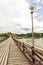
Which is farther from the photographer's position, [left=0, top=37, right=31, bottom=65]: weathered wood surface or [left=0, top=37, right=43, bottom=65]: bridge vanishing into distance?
[left=0, top=37, right=31, bottom=65]: weathered wood surface

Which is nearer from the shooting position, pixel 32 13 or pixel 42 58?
pixel 42 58

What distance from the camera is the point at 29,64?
9.26m

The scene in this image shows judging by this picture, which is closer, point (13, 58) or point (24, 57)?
point (13, 58)

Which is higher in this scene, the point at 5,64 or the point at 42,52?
the point at 42,52

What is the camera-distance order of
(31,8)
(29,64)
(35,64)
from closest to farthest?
(35,64) → (29,64) → (31,8)

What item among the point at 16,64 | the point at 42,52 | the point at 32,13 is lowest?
the point at 16,64

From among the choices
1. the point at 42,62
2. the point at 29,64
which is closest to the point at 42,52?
the point at 42,62

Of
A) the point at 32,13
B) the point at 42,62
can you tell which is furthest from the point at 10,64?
the point at 32,13

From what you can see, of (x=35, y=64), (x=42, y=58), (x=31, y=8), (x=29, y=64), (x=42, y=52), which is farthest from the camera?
(x=31, y=8)

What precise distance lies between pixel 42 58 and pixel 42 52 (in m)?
0.48

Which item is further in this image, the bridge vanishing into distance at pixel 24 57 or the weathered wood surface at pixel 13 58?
the weathered wood surface at pixel 13 58

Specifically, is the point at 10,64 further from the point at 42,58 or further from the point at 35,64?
the point at 42,58

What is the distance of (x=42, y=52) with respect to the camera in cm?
736

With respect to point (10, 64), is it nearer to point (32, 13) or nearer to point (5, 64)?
point (5, 64)
